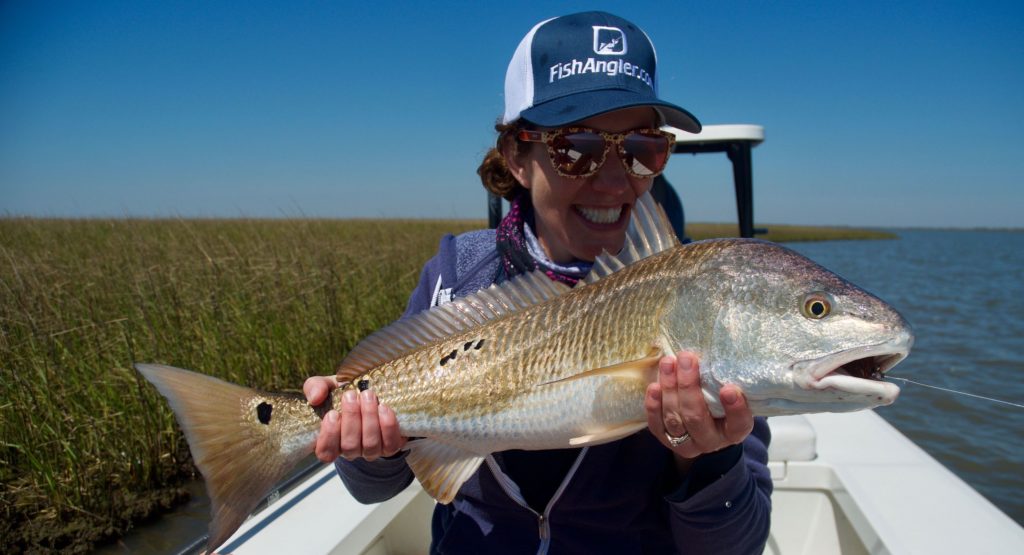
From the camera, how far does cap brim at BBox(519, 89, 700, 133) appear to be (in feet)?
6.92

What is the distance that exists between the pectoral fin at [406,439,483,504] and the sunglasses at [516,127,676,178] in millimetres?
1128

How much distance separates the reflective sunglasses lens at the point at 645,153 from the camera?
91.2 inches

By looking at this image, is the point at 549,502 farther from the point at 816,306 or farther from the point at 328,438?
the point at 816,306

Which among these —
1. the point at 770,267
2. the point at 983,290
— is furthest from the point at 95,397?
the point at 983,290

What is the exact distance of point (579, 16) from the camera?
2.33 m

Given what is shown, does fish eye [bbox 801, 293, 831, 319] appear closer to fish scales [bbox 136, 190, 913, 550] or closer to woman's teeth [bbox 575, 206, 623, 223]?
fish scales [bbox 136, 190, 913, 550]

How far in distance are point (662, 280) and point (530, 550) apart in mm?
1120

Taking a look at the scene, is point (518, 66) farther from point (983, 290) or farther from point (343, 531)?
point (983, 290)

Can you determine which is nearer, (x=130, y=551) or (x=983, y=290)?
(x=130, y=551)

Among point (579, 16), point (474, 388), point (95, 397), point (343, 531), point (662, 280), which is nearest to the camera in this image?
point (662, 280)

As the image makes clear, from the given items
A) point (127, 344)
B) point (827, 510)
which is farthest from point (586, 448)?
point (127, 344)

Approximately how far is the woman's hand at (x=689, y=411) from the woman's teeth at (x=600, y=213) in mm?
807

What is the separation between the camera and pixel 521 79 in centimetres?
242

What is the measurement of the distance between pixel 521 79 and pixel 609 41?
1.25ft
